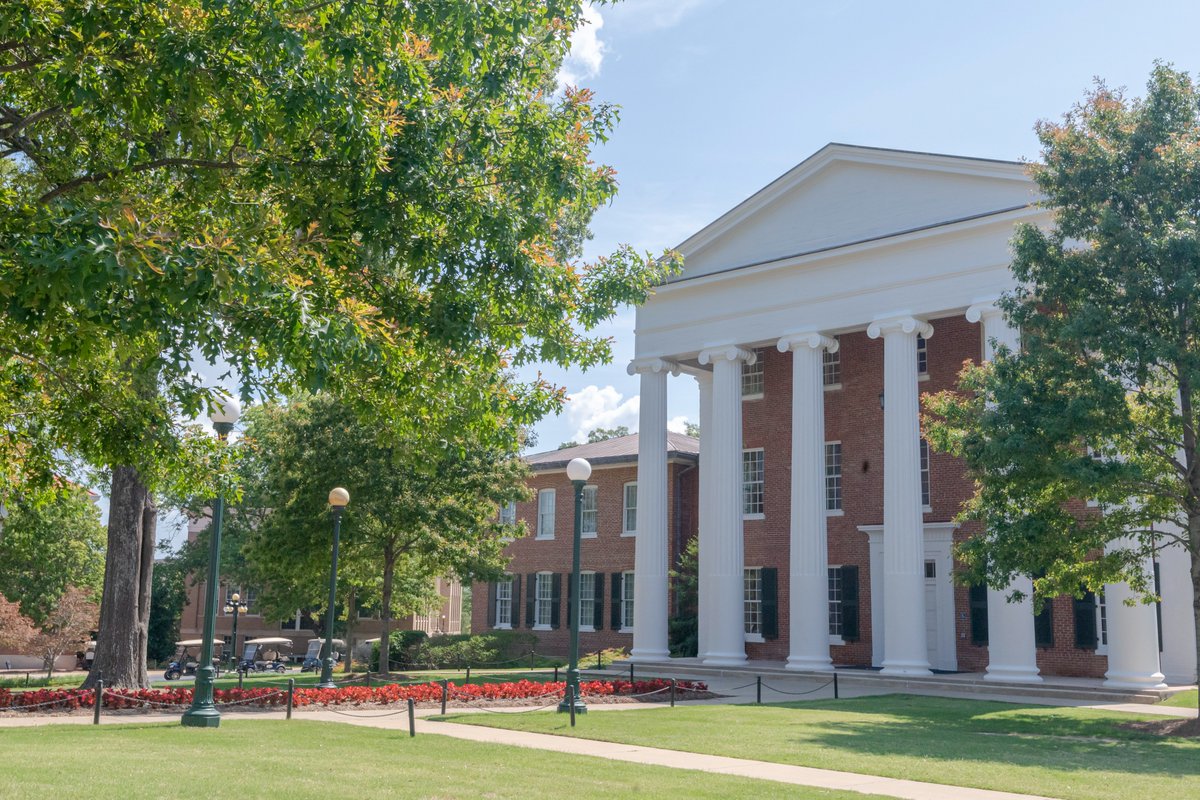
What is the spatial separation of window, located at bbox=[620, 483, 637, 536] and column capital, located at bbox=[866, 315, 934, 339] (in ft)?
46.4

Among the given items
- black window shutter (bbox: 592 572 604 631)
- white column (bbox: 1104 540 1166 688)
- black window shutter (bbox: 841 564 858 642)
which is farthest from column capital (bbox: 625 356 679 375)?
white column (bbox: 1104 540 1166 688)

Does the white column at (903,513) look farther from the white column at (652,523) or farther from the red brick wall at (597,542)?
the red brick wall at (597,542)

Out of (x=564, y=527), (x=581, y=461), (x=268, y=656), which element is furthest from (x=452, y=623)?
(x=581, y=461)

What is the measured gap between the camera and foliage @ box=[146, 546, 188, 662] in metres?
51.8

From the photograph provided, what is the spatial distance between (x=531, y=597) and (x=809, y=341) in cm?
1802

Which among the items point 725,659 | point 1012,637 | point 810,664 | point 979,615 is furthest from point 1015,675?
point 725,659

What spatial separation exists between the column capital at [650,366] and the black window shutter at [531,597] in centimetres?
1246

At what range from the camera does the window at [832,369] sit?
1353 inches

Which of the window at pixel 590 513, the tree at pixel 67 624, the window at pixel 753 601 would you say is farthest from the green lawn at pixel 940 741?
the tree at pixel 67 624

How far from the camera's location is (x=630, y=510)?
4141 centimetres

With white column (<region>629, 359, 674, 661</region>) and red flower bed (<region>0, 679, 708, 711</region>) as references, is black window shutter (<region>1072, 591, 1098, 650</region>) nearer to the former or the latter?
white column (<region>629, 359, 674, 661</region>)

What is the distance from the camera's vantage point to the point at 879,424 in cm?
3316

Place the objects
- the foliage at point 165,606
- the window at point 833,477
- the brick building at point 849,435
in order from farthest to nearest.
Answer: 1. the foliage at point 165,606
2. the window at point 833,477
3. the brick building at point 849,435

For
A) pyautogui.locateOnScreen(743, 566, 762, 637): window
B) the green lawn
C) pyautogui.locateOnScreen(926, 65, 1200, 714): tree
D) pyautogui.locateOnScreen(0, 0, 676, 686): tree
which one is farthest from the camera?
pyautogui.locateOnScreen(743, 566, 762, 637): window
